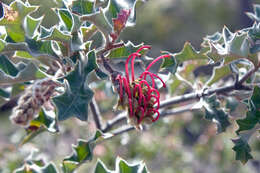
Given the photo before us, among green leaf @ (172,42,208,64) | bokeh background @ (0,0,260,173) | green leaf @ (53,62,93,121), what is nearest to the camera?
green leaf @ (53,62,93,121)

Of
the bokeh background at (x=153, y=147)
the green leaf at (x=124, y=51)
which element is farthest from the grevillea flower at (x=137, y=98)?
the bokeh background at (x=153, y=147)

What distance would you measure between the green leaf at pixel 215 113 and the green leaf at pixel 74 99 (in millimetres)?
307

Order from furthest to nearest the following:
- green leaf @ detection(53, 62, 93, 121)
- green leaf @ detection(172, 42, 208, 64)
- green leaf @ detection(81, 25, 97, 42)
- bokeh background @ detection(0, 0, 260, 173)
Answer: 1. bokeh background @ detection(0, 0, 260, 173)
2. green leaf @ detection(172, 42, 208, 64)
3. green leaf @ detection(81, 25, 97, 42)
4. green leaf @ detection(53, 62, 93, 121)

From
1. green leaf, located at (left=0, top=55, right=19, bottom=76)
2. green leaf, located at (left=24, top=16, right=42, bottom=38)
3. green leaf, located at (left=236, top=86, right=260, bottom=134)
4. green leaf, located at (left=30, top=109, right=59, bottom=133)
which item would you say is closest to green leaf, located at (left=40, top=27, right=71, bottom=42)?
green leaf, located at (left=24, top=16, right=42, bottom=38)

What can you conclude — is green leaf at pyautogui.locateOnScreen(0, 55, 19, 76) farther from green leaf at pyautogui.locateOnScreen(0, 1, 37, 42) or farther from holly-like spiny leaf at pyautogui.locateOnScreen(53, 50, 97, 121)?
holly-like spiny leaf at pyautogui.locateOnScreen(53, 50, 97, 121)

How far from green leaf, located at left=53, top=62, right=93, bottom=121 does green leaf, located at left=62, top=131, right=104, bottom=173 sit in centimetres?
14

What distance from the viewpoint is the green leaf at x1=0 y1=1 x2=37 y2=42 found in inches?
25.3

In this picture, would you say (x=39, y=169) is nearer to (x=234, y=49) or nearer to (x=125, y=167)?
(x=125, y=167)

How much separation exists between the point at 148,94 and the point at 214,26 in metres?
7.77

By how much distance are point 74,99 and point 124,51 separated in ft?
0.56

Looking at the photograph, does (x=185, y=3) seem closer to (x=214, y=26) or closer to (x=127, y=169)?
(x=214, y=26)

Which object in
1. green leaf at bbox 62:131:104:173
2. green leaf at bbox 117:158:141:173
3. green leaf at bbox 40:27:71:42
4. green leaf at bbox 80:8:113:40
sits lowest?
green leaf at bbox 62:131:104:173

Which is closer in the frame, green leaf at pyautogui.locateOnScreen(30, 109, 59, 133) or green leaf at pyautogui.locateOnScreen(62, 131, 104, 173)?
green leaf at pyautogui.locateOnScreen(62, 131, 104, 173)

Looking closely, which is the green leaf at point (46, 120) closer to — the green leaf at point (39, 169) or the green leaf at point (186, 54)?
the green leaf at point (39, 169)
